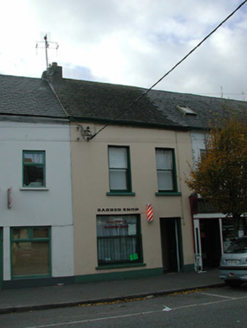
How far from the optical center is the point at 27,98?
16438 millimetres

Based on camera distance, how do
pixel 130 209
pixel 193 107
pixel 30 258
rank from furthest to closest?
pixel 193 107 → pixel 130 209 → pixel 30 258

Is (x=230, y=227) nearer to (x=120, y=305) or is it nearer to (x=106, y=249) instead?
(x=106, y=249)

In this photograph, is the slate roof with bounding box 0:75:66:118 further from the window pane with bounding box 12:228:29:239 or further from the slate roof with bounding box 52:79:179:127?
the window pane with bounding box 12:228:29:239

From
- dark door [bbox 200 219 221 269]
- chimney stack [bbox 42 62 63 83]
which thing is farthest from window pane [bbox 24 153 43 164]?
dark door [bbox 200 219 221 269]

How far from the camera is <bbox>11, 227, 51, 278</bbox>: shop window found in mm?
14094

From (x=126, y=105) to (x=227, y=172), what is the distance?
636 centimetres

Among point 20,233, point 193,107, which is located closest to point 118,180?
point 20,233

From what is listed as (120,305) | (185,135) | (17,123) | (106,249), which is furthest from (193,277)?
(17,123)

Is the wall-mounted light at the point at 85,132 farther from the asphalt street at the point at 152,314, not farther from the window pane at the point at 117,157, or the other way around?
the asphalt street at the point at 152,314

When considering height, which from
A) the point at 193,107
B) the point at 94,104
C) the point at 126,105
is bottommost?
the point at 94,104

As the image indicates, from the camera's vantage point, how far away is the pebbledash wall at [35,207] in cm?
1410

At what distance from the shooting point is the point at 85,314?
946 centimetres

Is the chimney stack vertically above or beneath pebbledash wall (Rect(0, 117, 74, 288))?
above

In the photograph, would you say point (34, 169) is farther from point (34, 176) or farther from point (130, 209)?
point (130, 209)
